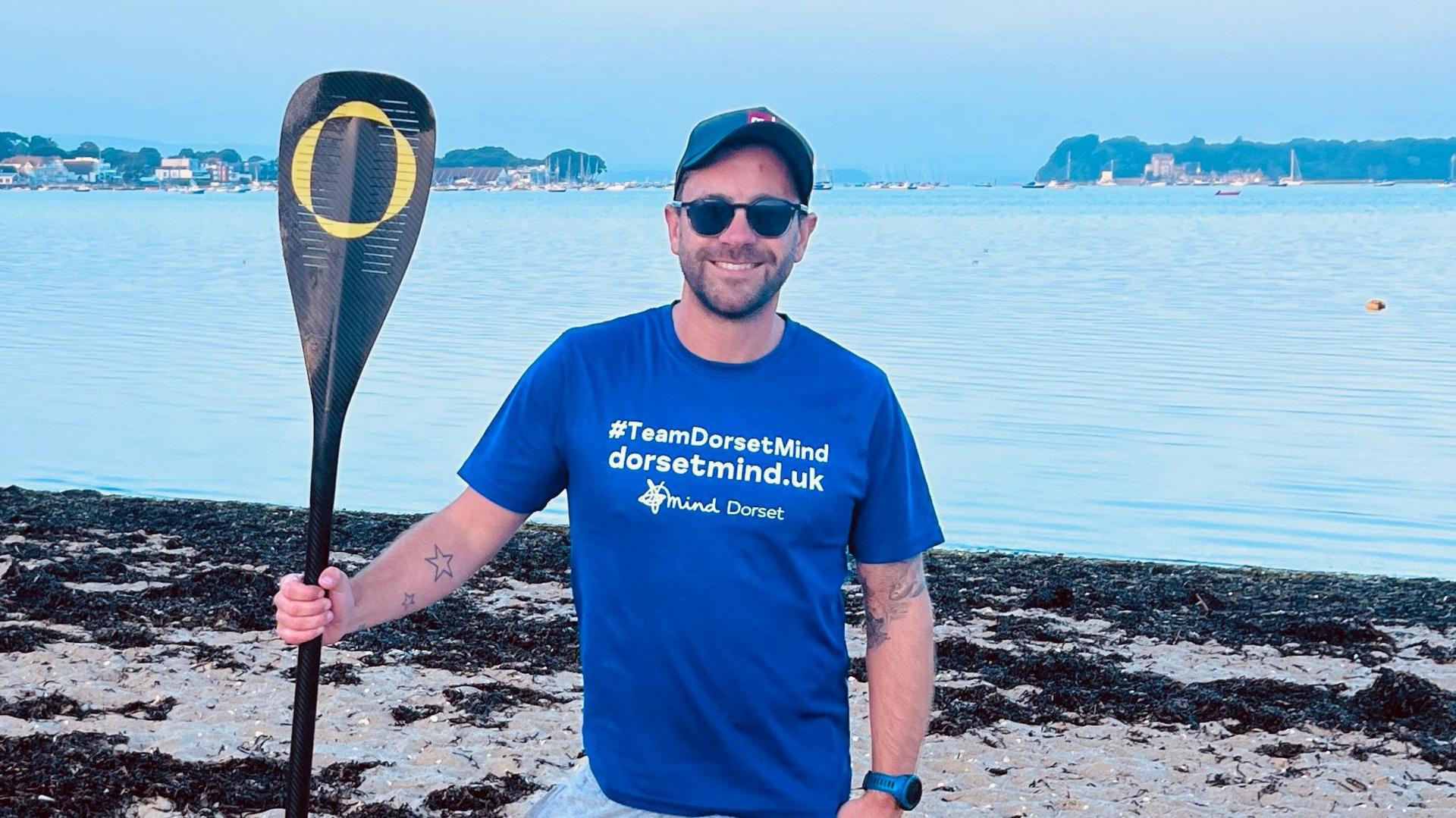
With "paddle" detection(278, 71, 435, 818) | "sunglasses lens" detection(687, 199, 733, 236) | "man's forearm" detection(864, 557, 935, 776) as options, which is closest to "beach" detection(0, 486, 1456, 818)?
"paddle" detection(278, 71, 435, 818)

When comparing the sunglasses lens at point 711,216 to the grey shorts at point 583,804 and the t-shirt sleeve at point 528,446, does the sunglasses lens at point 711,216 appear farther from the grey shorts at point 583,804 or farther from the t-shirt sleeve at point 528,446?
the grey shorts at point 583,804

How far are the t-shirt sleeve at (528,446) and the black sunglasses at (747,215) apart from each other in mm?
323

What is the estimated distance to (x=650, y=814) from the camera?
300cm

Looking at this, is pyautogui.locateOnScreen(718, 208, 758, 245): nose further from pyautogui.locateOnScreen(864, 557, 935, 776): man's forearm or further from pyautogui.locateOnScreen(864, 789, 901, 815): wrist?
pyautogui.locateOnScreen(864, 789, 901, 815): wrist

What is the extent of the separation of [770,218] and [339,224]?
0.88m

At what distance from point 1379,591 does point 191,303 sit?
2882cm

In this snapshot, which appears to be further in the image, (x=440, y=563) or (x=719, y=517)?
(x=440, y=563)

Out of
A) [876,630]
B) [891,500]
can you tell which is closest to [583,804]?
[876,630]

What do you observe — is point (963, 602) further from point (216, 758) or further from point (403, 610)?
point (403, 610)

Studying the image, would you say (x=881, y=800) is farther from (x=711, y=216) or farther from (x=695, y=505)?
(x=711, y=216)

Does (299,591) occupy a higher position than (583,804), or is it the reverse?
(299,591)

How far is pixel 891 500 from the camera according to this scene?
3.07 meters

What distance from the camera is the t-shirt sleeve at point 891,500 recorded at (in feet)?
10.0

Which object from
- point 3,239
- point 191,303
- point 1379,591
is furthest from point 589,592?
point 3,239
